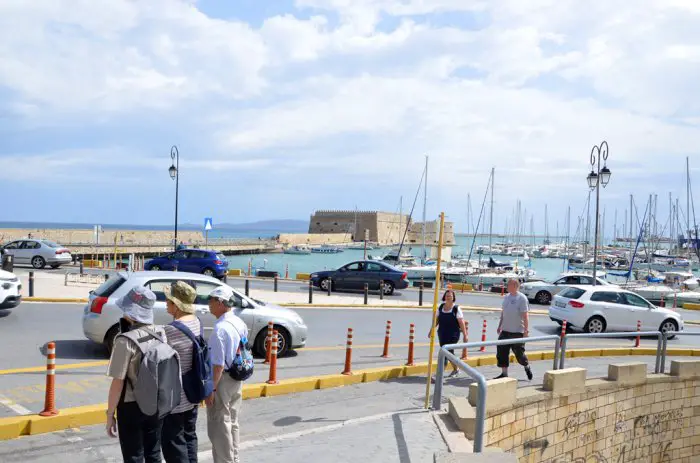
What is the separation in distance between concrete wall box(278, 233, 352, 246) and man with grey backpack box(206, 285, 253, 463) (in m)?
122

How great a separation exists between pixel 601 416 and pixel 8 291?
12.8 meters

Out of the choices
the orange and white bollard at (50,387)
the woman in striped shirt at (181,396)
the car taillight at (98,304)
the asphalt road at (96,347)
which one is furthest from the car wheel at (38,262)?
the woman in striped shirt at (181,396)

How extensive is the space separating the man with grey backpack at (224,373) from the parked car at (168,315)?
5.00 meters

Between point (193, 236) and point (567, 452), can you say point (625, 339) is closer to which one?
point (567, 452)

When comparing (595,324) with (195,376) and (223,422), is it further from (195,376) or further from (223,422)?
(195,376)

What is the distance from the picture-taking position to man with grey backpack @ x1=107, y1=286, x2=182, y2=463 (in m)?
4.48

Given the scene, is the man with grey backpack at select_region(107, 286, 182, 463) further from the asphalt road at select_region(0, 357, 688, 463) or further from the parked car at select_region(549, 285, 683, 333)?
the parked car at select_region(549, 285, 683, 333)

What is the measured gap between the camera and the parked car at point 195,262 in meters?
28.9

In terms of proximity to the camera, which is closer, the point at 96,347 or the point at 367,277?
the point at 96,347

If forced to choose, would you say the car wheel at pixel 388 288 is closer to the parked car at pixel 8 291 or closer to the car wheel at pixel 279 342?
the car wheel at pixel 279 342

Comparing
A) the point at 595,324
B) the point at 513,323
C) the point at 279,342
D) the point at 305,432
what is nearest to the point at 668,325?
the point at 595,324

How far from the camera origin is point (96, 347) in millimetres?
12250

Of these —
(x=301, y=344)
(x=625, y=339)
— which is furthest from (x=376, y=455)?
(x=625, y=339)

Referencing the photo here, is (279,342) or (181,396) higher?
(181,396)
